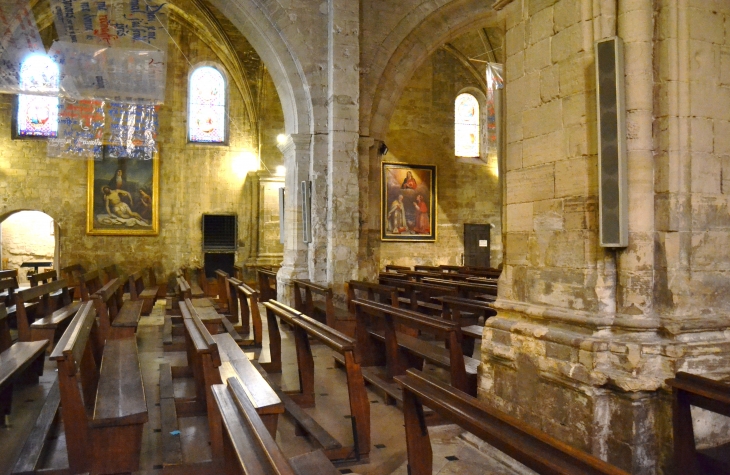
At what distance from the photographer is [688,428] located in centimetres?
271

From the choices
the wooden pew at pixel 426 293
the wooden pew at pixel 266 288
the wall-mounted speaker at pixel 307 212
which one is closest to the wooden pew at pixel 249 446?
the wooden pew at pixel 426 293

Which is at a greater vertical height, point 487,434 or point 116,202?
point 116,202

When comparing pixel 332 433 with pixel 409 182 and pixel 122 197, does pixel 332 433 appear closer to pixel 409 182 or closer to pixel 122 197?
pixel 409 182

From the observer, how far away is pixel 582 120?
3.22 meters

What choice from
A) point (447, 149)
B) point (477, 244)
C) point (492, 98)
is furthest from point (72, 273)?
point (492, 98)

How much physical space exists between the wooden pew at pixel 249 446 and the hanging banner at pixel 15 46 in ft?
25.4

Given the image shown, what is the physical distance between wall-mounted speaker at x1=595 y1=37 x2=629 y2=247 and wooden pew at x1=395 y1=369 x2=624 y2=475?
135cm

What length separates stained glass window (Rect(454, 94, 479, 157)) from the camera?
16.6m

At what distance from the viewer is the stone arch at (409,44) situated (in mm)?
9609

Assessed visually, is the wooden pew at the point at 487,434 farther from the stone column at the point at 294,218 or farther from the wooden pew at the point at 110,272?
the wooden pew at the point at 110,272

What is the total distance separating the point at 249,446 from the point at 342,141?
7737 mm

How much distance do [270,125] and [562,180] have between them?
12835mm

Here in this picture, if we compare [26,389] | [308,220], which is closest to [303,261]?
[308,220]

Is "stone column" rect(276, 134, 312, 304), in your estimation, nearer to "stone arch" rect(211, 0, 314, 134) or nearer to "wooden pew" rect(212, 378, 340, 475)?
"stone arch" rect(211, 0, 314, 134)
